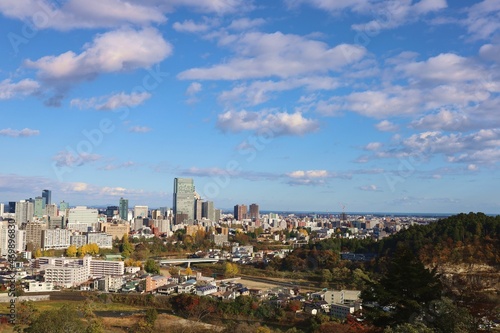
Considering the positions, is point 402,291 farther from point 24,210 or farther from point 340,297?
point 24,210

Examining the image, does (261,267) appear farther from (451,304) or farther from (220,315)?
(451,304)

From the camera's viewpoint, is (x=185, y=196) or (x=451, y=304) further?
(x=185, y=196)

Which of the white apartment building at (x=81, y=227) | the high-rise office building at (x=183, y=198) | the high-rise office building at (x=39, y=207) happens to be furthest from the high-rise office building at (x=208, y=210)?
the high-rise office building at (x=39, y=207)

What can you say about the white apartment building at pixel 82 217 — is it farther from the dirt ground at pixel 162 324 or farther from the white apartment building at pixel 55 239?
the dirt ground at pixel 162 324

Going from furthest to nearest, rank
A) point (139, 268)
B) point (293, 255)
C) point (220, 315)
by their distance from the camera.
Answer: point (293, 255) < point (139, 268) < point (220, 315)

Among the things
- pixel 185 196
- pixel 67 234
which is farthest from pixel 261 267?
pixel 185 196

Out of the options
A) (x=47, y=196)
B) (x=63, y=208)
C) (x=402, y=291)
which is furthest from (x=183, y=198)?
(x=402, y=291)
